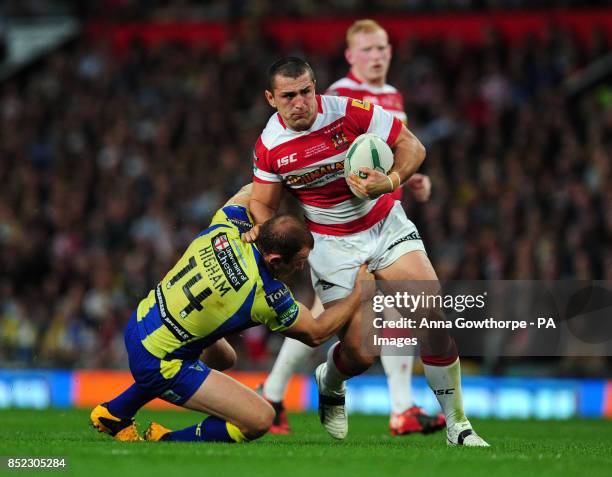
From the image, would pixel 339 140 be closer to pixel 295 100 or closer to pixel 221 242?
pixel 295 100

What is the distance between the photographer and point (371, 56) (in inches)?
380

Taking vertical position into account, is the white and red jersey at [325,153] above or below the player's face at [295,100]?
below

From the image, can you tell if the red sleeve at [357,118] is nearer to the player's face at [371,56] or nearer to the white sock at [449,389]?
the white sock at [449,389]

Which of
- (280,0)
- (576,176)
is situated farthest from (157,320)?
(280,0)

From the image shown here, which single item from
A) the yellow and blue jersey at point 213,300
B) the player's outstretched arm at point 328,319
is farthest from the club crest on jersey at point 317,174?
the player's outstretched arm at point 328,319

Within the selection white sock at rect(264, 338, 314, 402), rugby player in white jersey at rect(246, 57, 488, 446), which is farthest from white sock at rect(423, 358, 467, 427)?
white sock at rect(264, 338, 314, 402)

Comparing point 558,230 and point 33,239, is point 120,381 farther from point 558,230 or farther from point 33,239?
point 558,230

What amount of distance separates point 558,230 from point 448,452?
25.3 ft

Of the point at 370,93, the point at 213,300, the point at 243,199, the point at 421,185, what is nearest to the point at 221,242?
the point at 213,300

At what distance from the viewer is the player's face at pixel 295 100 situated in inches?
295

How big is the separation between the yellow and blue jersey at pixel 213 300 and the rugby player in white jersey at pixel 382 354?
133cm

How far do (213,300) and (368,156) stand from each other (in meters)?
1.31

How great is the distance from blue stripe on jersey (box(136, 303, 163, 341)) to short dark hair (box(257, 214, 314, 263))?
2.64ft

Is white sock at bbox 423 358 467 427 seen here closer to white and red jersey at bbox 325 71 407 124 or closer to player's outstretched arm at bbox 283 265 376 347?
player's outstretched arm at bbox 283 265 376 347
